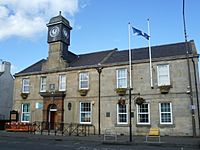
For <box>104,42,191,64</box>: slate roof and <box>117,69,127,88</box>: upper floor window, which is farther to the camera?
<box>117,69,127,88</box>: upper floor window

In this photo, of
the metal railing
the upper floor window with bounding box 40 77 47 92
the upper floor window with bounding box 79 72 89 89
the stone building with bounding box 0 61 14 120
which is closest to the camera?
the metal railing

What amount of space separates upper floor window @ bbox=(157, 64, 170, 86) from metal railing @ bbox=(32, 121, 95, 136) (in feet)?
27.0

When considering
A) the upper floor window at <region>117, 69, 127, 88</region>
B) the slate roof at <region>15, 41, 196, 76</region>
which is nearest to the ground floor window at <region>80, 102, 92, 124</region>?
the upper floor window at <region>117, 69, 127, 88</region>

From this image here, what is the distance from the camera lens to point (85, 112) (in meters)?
26.9

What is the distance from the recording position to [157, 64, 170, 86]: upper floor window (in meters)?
23.8

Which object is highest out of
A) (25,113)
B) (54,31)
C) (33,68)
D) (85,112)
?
(54,31)

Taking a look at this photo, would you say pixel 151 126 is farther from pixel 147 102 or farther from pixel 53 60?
pixel 53 60

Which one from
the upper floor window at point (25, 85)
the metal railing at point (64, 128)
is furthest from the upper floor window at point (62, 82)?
the upper floor window at point (25, 85)

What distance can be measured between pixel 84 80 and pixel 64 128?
218 inches

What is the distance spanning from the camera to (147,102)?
24125mm

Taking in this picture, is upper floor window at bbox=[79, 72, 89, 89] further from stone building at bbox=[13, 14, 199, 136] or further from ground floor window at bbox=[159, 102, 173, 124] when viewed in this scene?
ground floor window at bbox=[159, 102, 173, 124]

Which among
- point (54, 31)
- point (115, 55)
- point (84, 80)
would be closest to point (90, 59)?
point (115, 55)

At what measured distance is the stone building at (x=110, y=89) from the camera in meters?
22.8

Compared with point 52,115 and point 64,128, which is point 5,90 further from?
point 64,128
